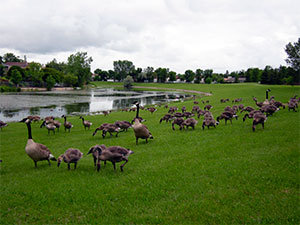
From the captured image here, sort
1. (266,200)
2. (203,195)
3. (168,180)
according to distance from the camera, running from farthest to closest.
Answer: (168,180) → (203,195) → (266,200)

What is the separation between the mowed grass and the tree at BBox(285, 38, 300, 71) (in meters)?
54.8

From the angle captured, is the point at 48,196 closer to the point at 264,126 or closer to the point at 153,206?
the point at 153,206

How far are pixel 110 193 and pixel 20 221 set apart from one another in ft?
9.66

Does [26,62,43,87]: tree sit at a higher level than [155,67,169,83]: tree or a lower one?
lower

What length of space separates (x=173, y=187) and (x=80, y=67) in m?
144

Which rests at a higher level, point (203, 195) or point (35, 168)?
point (203, 195)

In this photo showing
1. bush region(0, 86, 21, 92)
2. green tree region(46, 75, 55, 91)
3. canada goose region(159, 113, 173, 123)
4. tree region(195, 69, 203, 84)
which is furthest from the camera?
tree region(195, 69, 203, 84)

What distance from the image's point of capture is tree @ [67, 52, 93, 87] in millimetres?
139250

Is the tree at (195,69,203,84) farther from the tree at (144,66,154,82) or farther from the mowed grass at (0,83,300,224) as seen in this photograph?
the mowed grass at (0,83,300,224)

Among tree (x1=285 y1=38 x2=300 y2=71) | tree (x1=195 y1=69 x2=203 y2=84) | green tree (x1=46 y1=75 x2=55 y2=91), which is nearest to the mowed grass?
tree (x1=285 y1=38 x2=300 y2=71)

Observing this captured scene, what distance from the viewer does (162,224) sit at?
6.31 meters

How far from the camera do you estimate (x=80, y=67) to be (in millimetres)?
141375

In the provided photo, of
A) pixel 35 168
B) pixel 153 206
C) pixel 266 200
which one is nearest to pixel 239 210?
pixel 266 200

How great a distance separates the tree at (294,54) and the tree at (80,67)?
112 metres
